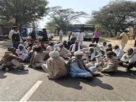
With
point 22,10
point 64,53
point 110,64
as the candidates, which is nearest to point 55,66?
point 110,64

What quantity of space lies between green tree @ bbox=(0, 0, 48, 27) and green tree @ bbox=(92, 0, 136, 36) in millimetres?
20352

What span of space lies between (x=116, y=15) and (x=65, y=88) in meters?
50.0

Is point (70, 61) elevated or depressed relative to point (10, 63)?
elevated

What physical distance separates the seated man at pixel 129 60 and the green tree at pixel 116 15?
A: 44227mm

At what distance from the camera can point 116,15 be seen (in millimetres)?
57438

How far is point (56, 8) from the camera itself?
78.4 metres

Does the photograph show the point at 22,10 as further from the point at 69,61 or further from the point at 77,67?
the point at 77,67

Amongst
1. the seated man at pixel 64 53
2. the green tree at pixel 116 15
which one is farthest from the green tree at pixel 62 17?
the seated man at pixel 64 53

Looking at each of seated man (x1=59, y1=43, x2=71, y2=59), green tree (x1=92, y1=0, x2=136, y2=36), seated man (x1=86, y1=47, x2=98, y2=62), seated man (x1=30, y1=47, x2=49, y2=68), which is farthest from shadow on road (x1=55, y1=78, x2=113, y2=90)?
green tree (x1=92, y1=0, x2=136, y2=36)

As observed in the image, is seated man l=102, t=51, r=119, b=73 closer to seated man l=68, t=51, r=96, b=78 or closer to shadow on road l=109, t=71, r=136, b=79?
shadow on road l=109, t=71, r=136, b=79

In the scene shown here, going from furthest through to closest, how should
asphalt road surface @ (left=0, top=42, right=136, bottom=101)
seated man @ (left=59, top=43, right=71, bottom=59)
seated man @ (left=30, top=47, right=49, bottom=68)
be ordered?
seated man @ (left=59, top=43, right=71, bottom=59) < seated man @ (left=30, top=47, right=49, bottom=68) < asphalt road surface @ (left=0, top=42, right=136, bottom=101)

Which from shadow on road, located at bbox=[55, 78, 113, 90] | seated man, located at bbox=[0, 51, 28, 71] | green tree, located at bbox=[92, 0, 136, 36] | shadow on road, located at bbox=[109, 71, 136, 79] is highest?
green tree, located at bbox=[92, 0, 136, 36]

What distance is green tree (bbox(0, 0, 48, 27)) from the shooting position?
3484 cm

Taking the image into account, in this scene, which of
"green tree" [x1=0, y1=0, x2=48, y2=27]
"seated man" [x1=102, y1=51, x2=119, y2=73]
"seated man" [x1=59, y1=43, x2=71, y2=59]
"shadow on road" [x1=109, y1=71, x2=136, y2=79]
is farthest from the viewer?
"green tree" [x1=0, y1=0, x2=48, y2=27]
